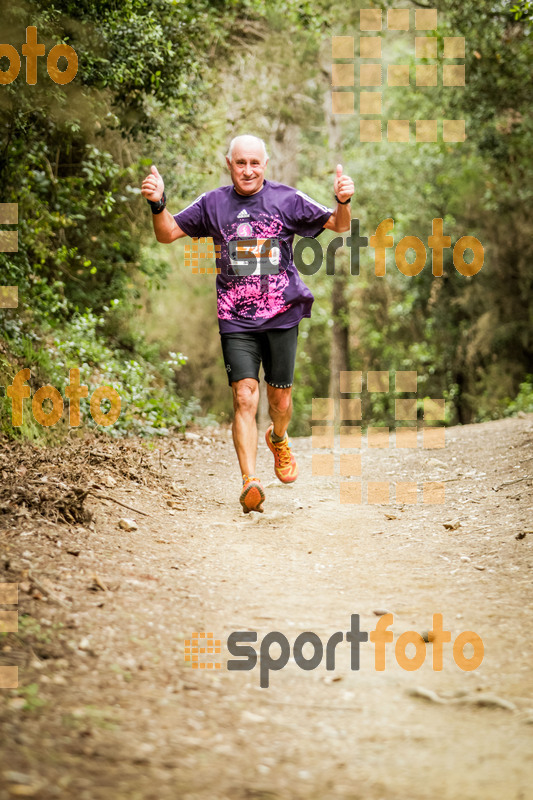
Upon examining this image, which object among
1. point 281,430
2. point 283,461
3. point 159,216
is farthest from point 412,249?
point 159,216

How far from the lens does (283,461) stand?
5.93 m

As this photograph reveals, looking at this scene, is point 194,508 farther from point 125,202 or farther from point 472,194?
point 472,194

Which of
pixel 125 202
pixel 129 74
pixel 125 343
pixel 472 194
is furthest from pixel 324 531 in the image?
pixel 472 194

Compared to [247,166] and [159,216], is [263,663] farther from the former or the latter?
[247,166]

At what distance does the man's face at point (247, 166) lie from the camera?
16.4 ft

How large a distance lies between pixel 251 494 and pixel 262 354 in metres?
1.02

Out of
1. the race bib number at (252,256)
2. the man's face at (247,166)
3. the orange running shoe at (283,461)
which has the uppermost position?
the man's face at (247,166)

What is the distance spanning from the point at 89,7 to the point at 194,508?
4.63 meters

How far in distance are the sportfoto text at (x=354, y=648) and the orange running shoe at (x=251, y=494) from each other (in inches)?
68.7

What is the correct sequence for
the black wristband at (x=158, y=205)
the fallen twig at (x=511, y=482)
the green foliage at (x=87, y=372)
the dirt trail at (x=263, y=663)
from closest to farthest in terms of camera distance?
Answer: 1. the dirt trail at (x=263, y=663)
2. the black wristband at (x=158, y=205)
3. the fallen twig at (x=511, y=482)
4. the green foliage at (x=87, y=372)

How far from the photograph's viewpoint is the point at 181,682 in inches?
104

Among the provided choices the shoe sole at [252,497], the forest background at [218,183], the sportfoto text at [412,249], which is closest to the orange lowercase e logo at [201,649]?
the shoe sole at [252,497]

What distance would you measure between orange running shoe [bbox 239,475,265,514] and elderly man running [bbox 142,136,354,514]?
0.03 ft

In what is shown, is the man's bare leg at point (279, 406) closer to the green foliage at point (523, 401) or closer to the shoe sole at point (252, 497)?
the shoe sole at point (252, 497)
